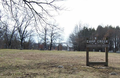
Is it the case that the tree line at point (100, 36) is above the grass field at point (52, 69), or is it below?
above

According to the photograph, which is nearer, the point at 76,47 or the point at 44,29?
the point at 44,29

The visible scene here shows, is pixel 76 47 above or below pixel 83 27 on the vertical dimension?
below

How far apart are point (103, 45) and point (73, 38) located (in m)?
46.0

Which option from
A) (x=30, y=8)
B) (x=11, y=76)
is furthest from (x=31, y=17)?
(x=11, y=76)

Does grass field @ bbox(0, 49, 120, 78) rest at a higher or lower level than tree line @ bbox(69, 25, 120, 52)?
lower

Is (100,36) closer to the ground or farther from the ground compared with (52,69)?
farther from the ground

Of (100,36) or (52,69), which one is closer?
(52,69)

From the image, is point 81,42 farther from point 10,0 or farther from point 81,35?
point 10,0

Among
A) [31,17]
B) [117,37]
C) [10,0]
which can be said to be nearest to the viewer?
[10,0]

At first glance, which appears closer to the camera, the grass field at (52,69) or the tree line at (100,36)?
the grass field at (52,69)

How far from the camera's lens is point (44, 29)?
8703 millimetres

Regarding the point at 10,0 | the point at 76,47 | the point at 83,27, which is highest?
the point at 83,27

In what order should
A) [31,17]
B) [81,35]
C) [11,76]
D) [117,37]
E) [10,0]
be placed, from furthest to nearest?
[81,35] < [117,37] < [31,17] < [10,0] < [11,76]

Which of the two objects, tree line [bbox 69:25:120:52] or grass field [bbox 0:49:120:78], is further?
tree line [bbox 69:25:120:52]
